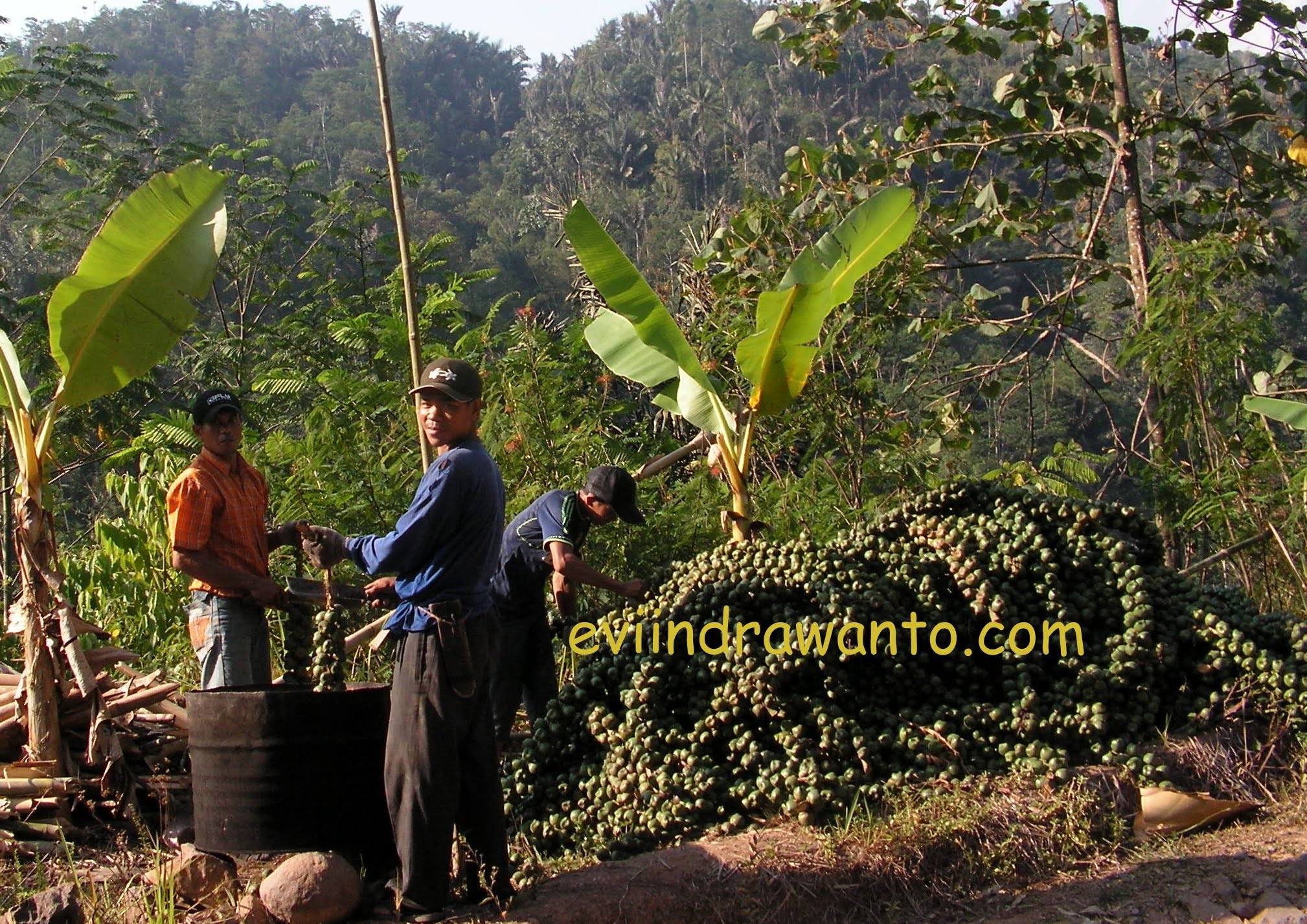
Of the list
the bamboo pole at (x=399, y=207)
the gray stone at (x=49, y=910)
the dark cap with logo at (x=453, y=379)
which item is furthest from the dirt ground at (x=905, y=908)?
the bamboo pole at (x=399, y=207)

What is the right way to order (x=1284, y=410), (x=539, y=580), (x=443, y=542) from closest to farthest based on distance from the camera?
(x=443, y=542), (x=539, y=580), (x=1284, y=410)

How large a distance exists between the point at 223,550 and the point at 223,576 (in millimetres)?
217

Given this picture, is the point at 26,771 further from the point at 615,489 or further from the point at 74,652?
the point at 615,489

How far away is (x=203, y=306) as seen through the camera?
23656 millimetres

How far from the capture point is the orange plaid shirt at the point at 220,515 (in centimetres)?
470

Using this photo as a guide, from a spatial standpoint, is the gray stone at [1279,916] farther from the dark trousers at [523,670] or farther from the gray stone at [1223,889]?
the dark trousers at [523,670]

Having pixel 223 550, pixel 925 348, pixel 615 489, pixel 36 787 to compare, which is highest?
pixel 925 348

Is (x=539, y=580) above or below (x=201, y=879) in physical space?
above

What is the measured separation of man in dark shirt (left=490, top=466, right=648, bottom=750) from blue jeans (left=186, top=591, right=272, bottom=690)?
1028 mm

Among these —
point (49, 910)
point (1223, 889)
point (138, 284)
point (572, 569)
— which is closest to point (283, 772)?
point (49, 910)

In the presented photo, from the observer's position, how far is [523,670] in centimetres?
566

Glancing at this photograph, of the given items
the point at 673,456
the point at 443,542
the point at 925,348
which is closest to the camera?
the point at 443,542

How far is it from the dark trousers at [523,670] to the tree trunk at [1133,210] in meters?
3.76

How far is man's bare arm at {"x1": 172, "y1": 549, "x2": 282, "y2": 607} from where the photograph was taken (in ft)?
15.3
